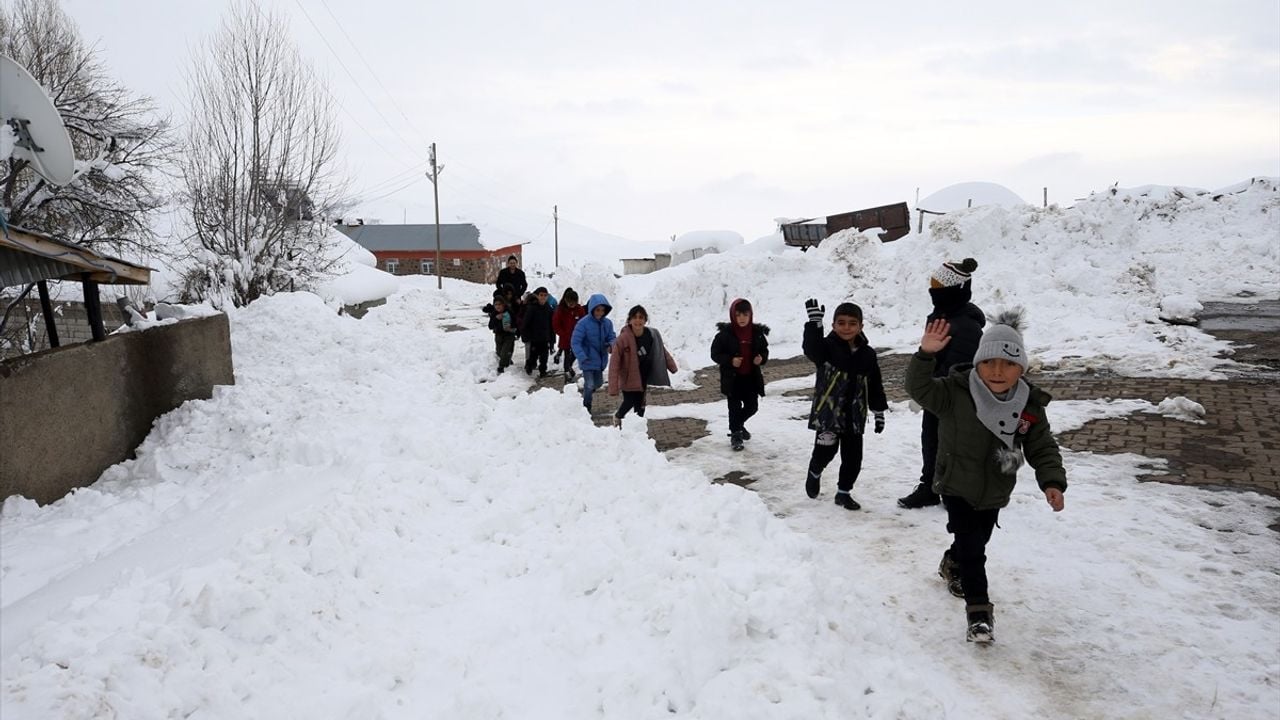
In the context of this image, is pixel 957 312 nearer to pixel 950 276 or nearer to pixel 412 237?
pixel 950 276

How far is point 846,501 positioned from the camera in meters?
5.93

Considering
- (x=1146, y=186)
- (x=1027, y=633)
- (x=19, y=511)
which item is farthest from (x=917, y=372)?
(x=1146, y=186)

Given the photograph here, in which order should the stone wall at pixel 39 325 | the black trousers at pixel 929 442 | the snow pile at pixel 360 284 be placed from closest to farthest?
1. the black trousers at pixel 929 442
2. the stone wall at pixel 39 325
3. the snow pile at pixel 360 284

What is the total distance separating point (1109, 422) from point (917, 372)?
517 cm

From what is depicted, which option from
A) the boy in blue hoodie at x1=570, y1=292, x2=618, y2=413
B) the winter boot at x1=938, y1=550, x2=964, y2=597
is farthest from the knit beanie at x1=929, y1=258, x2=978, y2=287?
the boy in blue hoodie at x1=570, y1=292, x2=618, y2=413

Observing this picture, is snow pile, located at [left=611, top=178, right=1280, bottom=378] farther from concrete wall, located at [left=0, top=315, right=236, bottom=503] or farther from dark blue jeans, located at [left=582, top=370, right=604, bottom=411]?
concrete wall, located at [left=0, top=315, right=236, bottom=503]

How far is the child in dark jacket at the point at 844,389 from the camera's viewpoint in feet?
19.2

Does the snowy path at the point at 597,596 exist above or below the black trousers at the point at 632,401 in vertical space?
below

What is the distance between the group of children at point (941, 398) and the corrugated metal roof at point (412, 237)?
5065 cm

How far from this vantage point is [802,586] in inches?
152

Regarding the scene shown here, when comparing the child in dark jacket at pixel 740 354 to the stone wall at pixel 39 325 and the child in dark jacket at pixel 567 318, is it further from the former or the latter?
the stone wall at pixel 39 325

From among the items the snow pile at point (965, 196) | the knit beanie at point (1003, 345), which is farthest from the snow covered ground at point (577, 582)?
the snow pile at point (965, 196)

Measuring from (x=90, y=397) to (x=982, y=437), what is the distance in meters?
8.02

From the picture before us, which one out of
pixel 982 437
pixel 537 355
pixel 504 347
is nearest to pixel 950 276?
pixel 982 437
